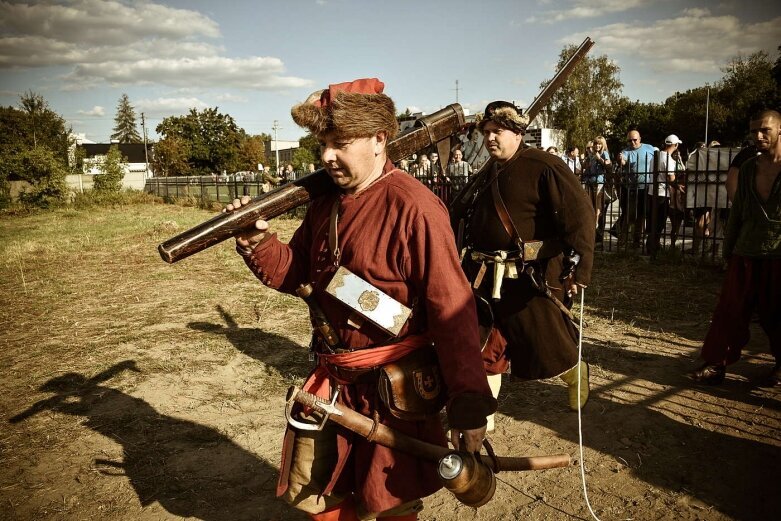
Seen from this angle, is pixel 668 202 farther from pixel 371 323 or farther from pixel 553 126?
pixel 553 126

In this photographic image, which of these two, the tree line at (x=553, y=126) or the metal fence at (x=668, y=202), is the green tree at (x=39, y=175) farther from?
the metal fence at (x=668, y=202)

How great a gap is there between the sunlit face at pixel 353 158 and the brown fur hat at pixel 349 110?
4 centimetres

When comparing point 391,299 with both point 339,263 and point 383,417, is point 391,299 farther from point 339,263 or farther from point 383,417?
point 383,417

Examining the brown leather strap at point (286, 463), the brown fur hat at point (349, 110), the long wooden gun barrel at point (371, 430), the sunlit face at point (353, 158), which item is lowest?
the brown leather strap at point (286, 463)

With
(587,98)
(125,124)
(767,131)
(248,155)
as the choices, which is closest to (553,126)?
(587,98)

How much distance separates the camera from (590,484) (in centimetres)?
322

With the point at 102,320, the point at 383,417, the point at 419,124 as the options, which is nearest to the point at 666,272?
the point at 419,124

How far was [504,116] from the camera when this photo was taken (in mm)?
3537

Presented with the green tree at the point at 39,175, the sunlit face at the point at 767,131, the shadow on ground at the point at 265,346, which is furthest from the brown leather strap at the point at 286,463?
the green tree at the point at 39,175

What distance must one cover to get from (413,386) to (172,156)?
55126mm

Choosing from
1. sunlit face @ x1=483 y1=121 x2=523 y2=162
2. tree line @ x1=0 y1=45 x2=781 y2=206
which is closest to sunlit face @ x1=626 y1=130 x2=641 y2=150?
sunlit face @ x1=483 y1=121 x2=523 y2=162

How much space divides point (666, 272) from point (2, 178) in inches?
1309

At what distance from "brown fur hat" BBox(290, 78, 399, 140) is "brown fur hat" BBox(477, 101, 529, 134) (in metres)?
1.71

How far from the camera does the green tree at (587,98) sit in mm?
41156
